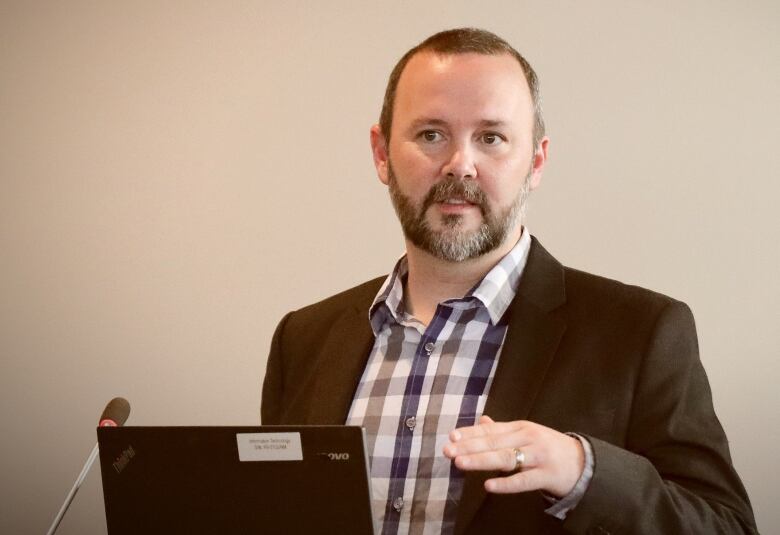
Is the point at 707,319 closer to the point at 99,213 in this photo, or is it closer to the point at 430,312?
the point at 430,312

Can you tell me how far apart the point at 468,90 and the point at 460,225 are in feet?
0.81

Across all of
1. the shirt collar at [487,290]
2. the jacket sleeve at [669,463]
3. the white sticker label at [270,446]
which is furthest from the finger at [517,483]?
the shirt collar at [487,290]

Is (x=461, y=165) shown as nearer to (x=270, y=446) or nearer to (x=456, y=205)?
(x=456, y=205)

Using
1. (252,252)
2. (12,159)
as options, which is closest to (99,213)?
(12,159)

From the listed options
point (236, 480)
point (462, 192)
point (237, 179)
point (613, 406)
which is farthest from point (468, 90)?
point (237, 179)

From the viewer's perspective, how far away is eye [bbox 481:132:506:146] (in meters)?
1.59

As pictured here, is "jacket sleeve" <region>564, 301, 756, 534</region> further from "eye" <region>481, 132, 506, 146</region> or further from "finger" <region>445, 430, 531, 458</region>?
"eye" <region>481, 132, 506, 146</region>

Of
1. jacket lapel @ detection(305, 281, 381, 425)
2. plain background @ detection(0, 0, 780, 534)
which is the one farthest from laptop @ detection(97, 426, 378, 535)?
plain background @ detection(0, 0, 780, 534)

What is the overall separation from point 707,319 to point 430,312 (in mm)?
776

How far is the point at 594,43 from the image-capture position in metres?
2.16

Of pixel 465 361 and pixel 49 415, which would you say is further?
pixel 49 415

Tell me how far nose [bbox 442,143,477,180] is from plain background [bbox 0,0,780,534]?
64 centimetres

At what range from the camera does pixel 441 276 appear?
1.67 meters

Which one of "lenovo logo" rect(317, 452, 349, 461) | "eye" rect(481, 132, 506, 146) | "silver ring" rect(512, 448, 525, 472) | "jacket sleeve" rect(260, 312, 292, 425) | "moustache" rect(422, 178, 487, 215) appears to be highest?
"eye" rect(481, 132, 506, 146)
